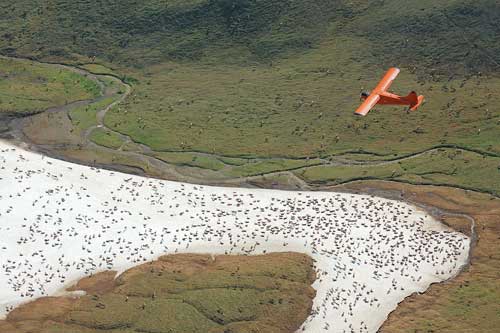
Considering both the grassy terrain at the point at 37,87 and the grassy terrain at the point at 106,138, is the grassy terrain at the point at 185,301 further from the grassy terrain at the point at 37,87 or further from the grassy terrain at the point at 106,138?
the grassy terrain at the point at 37,87

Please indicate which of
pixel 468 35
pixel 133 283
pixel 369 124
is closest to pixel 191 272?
pixel 133 283

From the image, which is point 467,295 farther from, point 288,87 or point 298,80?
point 298,80

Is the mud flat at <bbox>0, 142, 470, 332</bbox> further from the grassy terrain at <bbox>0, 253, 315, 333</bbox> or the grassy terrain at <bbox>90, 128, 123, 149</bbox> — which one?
the grassy terrain at <bbox>90, 128, 123, 149</bbox>

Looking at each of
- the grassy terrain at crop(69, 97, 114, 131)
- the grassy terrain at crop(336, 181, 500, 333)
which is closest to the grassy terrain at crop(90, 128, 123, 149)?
the grassy terrain at crop(69, 97, 114, 131)

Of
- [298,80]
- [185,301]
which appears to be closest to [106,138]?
[298,80]

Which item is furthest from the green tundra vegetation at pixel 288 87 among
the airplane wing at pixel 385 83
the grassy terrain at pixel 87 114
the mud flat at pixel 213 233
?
the airplane wing at pixel 385 83
